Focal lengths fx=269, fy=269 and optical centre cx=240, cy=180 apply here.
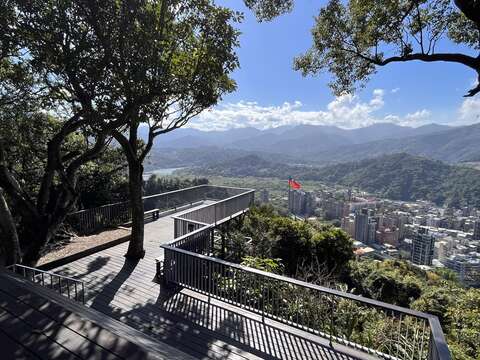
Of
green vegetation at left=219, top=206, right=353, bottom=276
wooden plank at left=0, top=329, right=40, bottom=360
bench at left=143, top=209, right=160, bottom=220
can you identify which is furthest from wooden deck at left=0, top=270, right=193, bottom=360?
bench at left=143, top=209, right=160, bottom=220

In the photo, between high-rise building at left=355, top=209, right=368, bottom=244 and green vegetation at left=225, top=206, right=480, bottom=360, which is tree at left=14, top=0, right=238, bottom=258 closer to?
green vegetation at left=225, top=206, right=480, bottom=360

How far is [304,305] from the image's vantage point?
16.5 ft

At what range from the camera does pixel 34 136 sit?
27.5 ft

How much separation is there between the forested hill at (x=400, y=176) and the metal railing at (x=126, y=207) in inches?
3479

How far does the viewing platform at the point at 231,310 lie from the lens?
3.97 meters

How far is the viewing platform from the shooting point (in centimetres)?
397

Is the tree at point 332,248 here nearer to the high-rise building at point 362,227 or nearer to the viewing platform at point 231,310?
the viewing platform at point 231,310

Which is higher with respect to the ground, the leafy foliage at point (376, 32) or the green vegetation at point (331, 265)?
the leafy foliage at point (376, 32)

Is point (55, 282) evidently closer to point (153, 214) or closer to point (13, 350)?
point (13, 350)

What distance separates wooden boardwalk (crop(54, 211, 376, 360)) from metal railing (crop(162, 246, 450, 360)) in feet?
0.66

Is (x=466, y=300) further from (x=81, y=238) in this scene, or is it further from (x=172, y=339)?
(x=81, y=238)

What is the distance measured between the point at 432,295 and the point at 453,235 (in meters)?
49.9

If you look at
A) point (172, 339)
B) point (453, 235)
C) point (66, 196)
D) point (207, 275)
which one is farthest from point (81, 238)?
point (453, 235)

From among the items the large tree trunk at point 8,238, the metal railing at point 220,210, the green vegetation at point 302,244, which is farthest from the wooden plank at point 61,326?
the green vegetation at point 302,244
